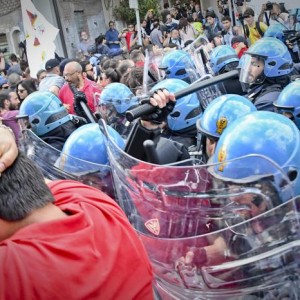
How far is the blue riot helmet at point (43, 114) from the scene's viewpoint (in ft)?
13.2

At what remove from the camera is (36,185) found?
142 centimetres

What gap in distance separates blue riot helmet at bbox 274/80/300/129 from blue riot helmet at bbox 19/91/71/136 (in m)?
1.79

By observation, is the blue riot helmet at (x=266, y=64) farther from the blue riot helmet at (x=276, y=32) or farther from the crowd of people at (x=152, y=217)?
the blue riot helmet at (x=276, y=32)

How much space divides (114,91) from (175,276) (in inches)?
→ 122

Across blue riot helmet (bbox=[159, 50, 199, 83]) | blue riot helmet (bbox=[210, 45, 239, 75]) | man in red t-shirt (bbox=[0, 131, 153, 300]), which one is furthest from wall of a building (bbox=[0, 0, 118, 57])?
man in red t-shirt (bbox=[0, 131, 153, 300])

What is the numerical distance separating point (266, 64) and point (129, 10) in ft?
49.2

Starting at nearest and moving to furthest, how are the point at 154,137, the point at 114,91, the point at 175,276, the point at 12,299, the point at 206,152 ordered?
the point at 12,299, the point at 175,276, the point at 154,137, the point at 206,152, the point at 114,91

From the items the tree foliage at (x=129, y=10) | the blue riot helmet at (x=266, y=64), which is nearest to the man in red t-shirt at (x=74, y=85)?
the blue riot helmet at (x=266, y=64)

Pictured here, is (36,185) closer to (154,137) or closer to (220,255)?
(220,255)

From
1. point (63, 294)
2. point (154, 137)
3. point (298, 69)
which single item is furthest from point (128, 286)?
point (298, 69)

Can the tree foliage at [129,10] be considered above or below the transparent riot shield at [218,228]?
above

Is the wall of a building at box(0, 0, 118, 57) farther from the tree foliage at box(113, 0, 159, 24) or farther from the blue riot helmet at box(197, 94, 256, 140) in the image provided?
the blue riot helmet at box(197, 94, 256, 140)

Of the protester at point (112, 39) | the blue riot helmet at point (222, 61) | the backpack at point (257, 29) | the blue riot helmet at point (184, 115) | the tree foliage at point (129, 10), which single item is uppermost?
the tree foliage at point (129, 10)

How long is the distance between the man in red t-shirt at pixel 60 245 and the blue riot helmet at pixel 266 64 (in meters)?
3.28
